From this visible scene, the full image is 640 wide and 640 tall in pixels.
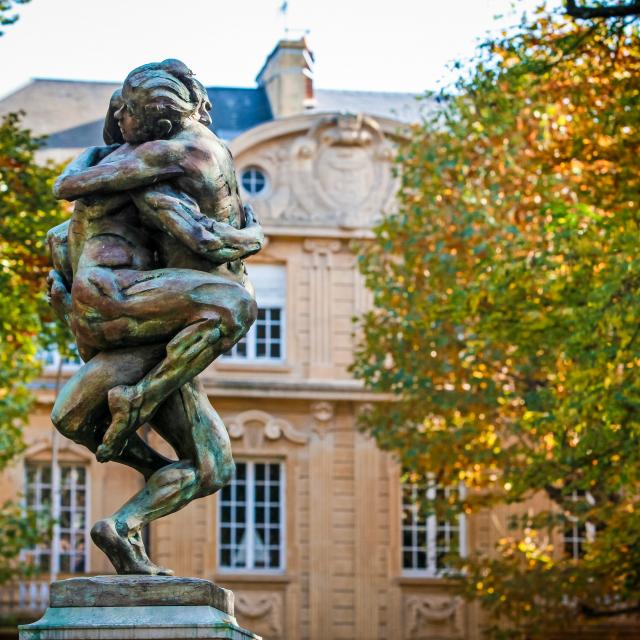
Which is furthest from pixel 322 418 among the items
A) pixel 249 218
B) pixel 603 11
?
pixel 249 218

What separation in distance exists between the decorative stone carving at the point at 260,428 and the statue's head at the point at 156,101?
29163mm

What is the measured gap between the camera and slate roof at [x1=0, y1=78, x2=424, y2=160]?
40.5m

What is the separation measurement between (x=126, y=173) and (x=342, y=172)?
3102cm

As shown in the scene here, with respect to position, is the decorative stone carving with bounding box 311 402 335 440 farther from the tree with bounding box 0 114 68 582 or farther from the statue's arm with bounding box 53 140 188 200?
the statue's arm with bounding box 53 140 188 200

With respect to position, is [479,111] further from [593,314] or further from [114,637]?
[114,637]

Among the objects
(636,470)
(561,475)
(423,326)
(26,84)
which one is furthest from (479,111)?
(26,84)

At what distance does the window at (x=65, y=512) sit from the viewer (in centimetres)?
3712

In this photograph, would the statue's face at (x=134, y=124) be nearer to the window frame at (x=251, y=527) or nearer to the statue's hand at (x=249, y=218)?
the statue's hand at (x=249, y=218)

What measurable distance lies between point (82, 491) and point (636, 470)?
19.7 m

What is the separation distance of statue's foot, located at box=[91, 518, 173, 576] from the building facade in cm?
2852

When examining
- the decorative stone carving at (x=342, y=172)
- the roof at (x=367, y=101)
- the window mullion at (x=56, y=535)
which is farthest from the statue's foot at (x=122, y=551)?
the roof at (x=367, y=101)

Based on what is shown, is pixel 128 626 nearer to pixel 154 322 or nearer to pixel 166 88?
pixel 154 322

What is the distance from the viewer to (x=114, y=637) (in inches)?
317

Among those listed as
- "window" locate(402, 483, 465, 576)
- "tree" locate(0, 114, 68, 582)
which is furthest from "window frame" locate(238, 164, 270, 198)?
"tree" locate(0, 114, 68, 582)
